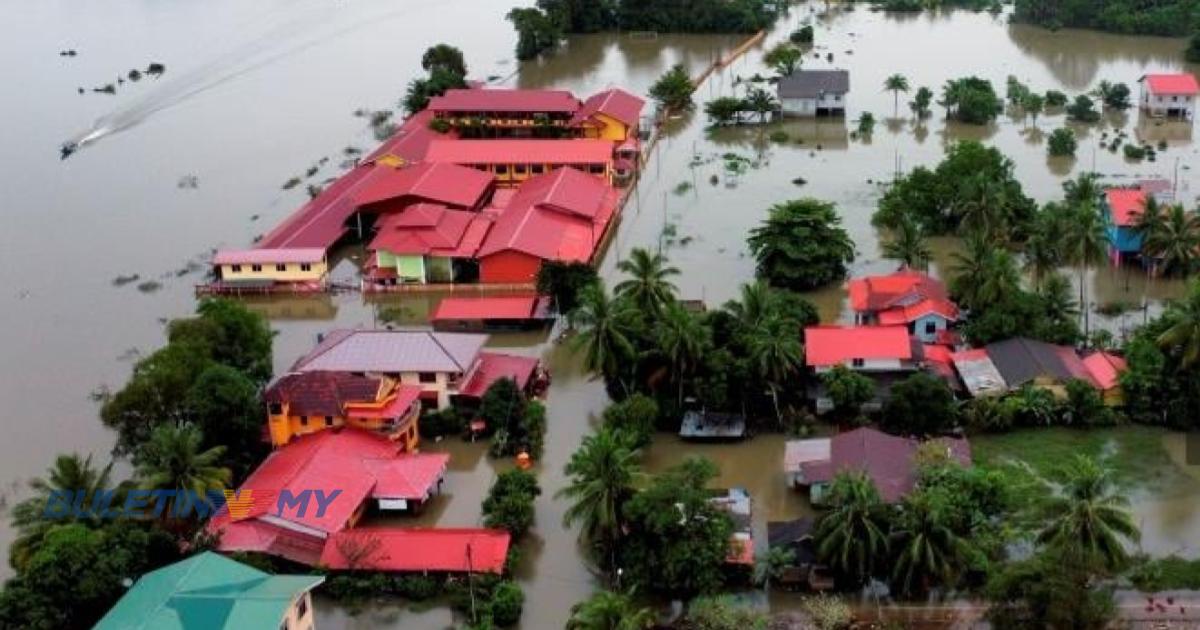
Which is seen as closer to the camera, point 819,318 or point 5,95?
point 819,318

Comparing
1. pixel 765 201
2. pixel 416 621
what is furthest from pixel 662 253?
pixel 416 621

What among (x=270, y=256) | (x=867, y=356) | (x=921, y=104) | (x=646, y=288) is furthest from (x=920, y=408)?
(x=921, y=104)

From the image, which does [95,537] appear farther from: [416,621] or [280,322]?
[280,322]

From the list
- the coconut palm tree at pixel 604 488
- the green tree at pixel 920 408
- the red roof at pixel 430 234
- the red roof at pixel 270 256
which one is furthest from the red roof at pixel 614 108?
the coconut palm tree at pixel 604 488

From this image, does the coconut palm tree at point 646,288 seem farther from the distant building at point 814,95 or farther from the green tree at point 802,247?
the distant building at point 814,95

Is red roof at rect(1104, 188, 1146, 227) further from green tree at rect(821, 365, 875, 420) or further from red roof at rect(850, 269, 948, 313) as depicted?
green tree at rect(821, 365, 875, 420)

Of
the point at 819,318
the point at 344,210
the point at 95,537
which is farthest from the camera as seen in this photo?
the point at 344,210
